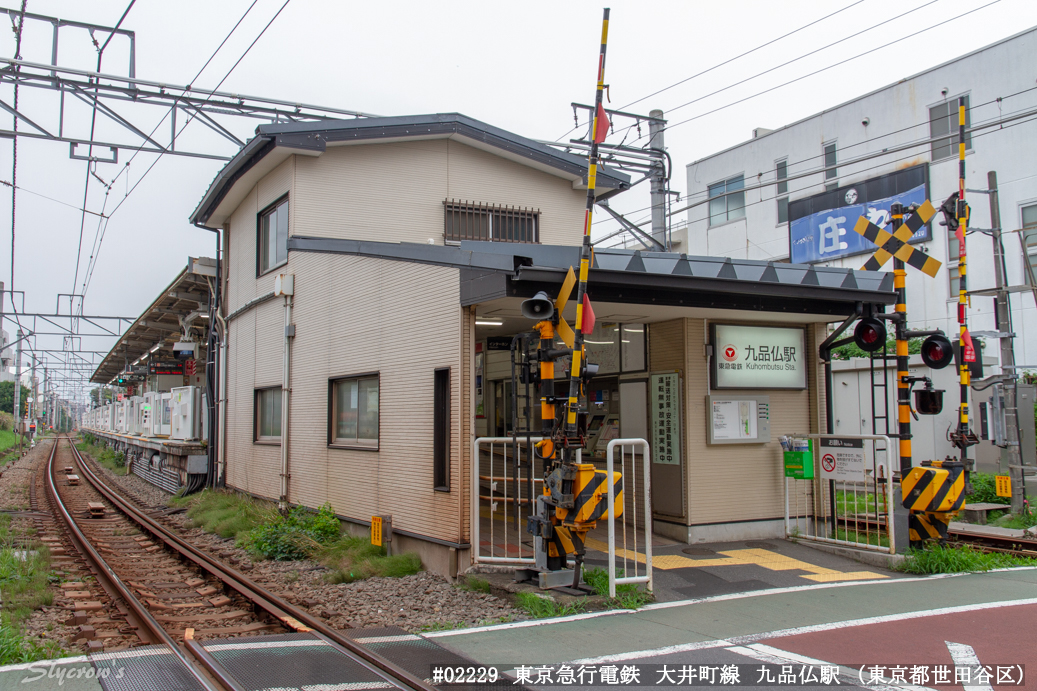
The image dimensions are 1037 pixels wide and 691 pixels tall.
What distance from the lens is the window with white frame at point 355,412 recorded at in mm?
10953

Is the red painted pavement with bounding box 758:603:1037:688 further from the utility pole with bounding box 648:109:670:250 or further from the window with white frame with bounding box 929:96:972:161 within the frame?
the window with white frame with bounding box 929:96:972:161

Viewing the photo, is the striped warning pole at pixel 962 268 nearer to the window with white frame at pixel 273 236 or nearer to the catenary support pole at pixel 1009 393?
the catenary support pole at pixel 1009 393

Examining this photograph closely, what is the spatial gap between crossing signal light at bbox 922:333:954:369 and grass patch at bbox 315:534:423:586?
22.7ft

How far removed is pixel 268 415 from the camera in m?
14.9

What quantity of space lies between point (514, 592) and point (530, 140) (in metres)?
10.2

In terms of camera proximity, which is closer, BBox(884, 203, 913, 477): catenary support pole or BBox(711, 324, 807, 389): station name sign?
BBox(884, 203, 913, 477): catenary support pole

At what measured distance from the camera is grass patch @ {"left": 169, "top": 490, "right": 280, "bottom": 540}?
13022 mm

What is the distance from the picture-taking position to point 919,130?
86.4ft

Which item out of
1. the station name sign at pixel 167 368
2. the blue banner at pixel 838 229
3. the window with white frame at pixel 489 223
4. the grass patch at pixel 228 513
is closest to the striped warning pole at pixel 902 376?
the window with white frame at pixel 489 223

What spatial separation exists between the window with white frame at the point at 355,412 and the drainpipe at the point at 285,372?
175cm

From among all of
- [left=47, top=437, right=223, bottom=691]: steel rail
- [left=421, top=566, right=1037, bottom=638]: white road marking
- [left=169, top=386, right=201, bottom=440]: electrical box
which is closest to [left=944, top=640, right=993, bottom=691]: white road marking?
[left=421, top=566, right=1037, bottom=638]: white road marking

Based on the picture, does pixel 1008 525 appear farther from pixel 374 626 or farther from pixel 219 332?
pixel 219 332

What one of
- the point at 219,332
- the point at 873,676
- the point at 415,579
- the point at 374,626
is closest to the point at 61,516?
the point at 219,332

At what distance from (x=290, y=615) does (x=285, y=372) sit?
659 centimetres
